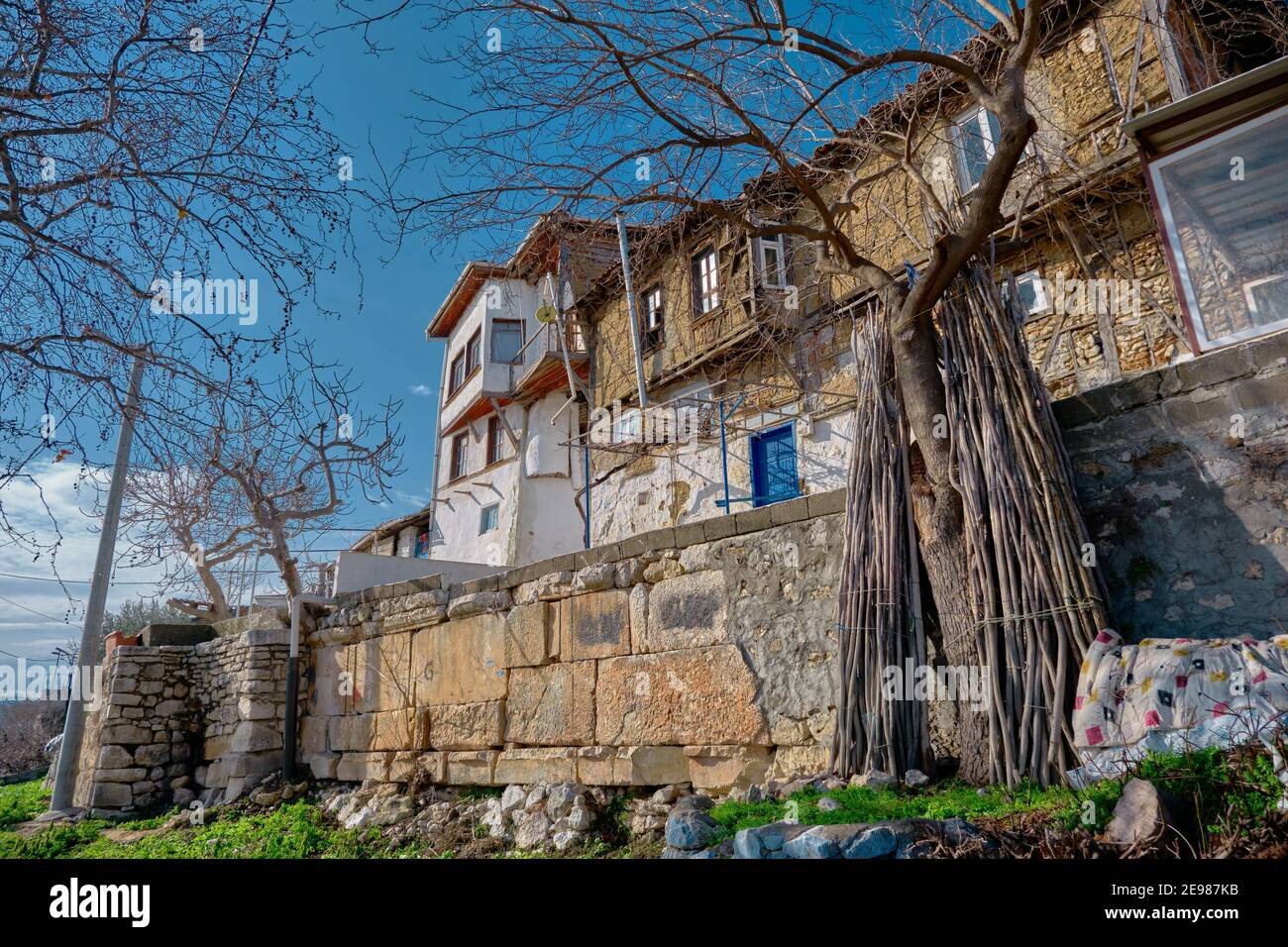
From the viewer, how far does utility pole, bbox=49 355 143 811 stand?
9.55m

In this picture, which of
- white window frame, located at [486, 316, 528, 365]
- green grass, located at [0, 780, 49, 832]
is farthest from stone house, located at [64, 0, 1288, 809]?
white window frame, located at [486, 316, 528, 365]

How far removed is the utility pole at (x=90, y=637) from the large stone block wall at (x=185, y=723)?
27cm

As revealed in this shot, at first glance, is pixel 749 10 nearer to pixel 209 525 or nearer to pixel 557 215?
pixel 557 215

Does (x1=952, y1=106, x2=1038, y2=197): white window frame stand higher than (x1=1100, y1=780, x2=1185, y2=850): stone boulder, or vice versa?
(x1=952, y1=106, x2=1038, y2=197): white window frame

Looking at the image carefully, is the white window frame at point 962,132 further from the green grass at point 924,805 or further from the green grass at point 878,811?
the green grass at point 878,811

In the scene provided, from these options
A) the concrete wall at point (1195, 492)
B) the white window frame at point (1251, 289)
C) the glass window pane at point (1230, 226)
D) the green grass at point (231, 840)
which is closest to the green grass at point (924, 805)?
the concrete wall at point (1195, 492)

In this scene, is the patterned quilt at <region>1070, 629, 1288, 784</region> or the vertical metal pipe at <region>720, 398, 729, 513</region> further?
the vertical metal pipe at <region>720, 398, 729, 513</region>

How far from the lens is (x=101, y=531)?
412 inches

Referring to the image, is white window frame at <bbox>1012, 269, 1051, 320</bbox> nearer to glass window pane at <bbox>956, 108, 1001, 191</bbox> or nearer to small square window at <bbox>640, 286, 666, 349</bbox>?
glass window pane at <bbox>956, 108, 1001, 191</bbox>

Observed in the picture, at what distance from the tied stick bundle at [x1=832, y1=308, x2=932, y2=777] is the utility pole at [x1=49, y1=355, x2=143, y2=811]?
8.59 meters

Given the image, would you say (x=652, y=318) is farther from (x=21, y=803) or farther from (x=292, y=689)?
(x=21, y=803)

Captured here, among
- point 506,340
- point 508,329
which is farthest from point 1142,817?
point 508,329

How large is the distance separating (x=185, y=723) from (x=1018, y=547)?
1066 cm
